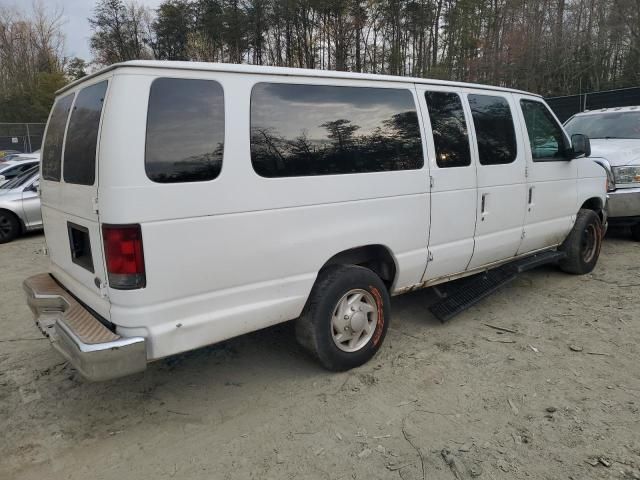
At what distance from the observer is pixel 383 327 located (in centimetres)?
374

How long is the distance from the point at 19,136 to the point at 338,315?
28897mm

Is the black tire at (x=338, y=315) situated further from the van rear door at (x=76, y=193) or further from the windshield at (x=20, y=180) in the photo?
the windshield at (x=20, y=180)

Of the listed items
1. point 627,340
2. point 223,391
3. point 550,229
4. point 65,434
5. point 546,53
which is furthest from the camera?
point 546,53

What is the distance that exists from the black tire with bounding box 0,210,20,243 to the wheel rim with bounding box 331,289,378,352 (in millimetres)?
8572

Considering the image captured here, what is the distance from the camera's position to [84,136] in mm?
2887

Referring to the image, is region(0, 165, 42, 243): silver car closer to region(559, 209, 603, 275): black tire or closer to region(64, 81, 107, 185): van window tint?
region(64, 81, 107, 185): van window tint

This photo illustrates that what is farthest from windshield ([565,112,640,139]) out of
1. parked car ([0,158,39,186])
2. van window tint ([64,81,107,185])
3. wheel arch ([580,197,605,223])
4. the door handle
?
parked car ([0,158,39,186])

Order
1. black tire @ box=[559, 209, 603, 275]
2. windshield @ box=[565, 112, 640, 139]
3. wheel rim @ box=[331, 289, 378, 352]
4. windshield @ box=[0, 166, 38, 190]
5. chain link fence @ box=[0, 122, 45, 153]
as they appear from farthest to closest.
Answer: chain link fence @ box=[0, 122, 45, 153]
windshield @ box=[0, 166, 38, 190]
windshield @ box=[565, 112, 640, 139]
black tire @ box=[559, 209, 603, 275]
wheel rim @ box=[331, 289, 378, 352]

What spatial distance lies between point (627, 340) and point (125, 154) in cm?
414

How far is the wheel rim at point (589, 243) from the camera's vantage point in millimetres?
5716

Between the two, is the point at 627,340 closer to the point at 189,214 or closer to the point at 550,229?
the point at 550,229

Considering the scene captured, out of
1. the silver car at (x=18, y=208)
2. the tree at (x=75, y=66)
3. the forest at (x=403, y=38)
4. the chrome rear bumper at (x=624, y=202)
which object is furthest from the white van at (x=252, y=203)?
the tree at (x=75, y=66)

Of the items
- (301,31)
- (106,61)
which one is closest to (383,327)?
(301,31)

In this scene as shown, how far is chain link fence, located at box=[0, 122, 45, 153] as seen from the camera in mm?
25734
